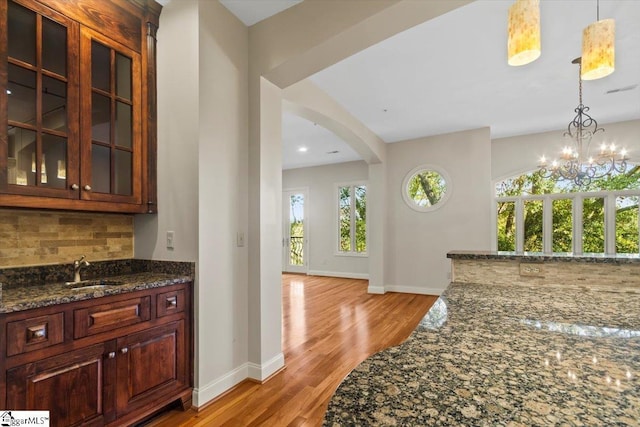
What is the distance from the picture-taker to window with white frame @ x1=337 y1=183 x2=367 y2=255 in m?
7.27

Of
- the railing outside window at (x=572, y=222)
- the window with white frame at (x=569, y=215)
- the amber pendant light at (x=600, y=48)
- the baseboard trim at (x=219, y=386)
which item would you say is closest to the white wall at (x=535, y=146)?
the window with white frame at (x=569, y=215)

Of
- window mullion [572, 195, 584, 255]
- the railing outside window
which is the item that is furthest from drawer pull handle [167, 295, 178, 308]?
window mullion [572, 195, 584, 255]

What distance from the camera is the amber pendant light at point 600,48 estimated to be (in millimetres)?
1375

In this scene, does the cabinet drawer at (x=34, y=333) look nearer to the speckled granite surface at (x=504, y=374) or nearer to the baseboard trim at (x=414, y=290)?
the speckled granite surface at (x=504, y=374)

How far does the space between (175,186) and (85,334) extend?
1.05 metres

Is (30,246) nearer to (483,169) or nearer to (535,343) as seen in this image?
(535,343)

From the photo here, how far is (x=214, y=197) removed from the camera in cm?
226

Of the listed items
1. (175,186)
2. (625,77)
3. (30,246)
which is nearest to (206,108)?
(175,186)

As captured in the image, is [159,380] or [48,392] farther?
[159,380]

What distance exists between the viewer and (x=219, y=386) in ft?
7.32

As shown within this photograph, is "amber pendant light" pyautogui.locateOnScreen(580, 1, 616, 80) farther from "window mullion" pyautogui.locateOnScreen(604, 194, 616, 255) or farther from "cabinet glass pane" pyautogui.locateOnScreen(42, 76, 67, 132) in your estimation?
"window mullion" pyautogui.locateOnScreen(604, 194, 616, 255)

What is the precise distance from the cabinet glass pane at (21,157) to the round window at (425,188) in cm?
515

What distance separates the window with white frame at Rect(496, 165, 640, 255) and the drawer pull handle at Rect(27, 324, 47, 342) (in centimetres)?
609

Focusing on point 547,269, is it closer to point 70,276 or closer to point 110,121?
point 110,121
